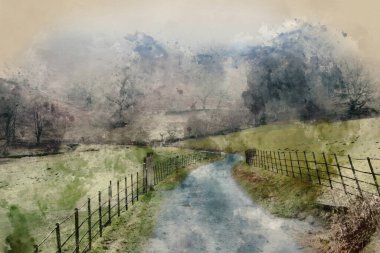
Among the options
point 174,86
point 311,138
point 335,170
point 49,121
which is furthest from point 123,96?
point 335,170

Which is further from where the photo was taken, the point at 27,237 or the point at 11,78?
the point at 11,78

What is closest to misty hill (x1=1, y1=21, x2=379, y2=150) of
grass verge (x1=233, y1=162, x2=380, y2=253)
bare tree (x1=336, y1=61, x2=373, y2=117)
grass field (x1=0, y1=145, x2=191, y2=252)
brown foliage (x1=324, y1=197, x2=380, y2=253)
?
bare tree (x1=336, y1=61, x2=373, y2=117)

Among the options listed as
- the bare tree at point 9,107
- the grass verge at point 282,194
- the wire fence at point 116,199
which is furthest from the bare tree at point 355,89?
the bare tree at point 9,107

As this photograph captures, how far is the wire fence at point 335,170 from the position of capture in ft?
39.4

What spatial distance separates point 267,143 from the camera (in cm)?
2314

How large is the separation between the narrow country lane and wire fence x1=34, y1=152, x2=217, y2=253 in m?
1.84

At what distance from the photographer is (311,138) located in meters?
19.1

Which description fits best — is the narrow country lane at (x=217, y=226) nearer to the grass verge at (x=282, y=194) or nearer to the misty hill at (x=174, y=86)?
the grass verge at (x=282, y=194)

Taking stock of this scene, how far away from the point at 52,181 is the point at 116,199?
10.7ft

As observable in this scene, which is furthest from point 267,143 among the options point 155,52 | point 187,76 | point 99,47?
point 99,47

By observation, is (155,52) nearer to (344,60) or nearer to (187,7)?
(187,7)

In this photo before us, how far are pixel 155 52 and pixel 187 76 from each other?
6.27ft

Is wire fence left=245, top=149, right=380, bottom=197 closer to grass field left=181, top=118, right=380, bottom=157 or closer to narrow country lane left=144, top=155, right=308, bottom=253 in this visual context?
grass field left=181, top=118, right=380, bottom=157

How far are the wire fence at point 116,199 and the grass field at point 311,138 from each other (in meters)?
1.62
